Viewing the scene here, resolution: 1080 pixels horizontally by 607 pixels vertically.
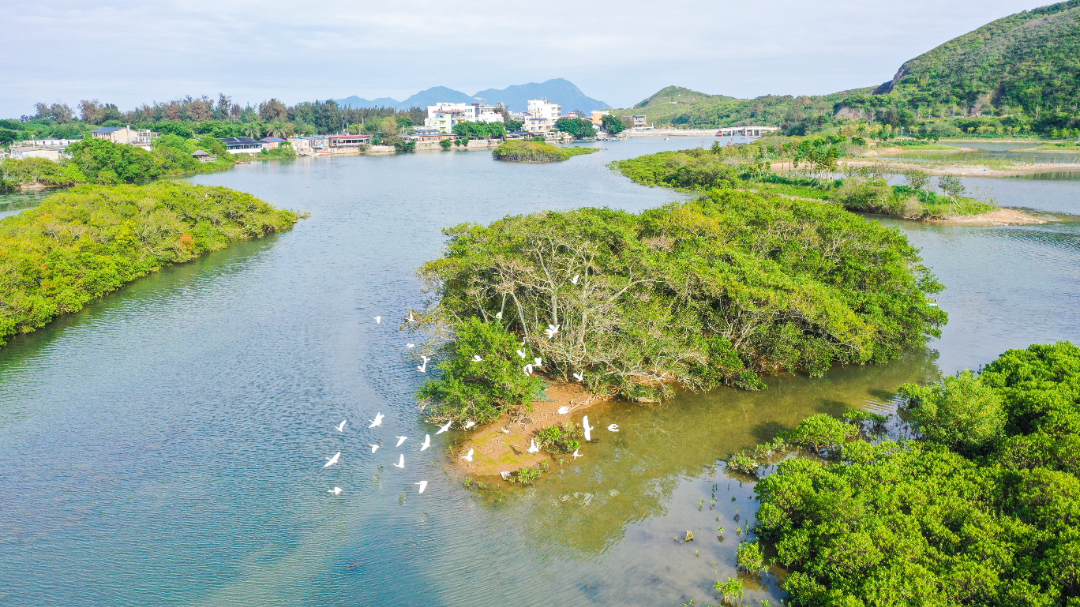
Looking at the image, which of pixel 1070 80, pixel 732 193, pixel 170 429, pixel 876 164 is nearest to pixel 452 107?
pixel 876 164

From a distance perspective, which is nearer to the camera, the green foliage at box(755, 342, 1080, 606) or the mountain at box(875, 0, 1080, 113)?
the green foliage at box(755, 342, 1080, 606)

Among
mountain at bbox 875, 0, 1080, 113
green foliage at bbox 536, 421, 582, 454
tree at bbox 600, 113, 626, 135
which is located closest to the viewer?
green foliage at bbox 536, 421, 582, 454

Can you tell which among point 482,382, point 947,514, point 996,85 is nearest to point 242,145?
point 482,382

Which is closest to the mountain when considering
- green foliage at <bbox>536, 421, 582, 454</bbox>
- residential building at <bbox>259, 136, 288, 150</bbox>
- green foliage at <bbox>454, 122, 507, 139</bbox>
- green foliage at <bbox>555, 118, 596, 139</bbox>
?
green foliage at <bbox>555, 118, 596, 139</bbox>

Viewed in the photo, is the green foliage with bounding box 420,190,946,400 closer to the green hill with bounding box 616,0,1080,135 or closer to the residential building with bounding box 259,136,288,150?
the green hill with bounding box 616,0,1080,135

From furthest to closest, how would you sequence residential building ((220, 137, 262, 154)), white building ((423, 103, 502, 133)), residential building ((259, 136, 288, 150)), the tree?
the tree < white building ((423, 103, 502, 133)) < residential building ((259, 136, 288, 150)) < residential building ((220, 137, 262, 154))

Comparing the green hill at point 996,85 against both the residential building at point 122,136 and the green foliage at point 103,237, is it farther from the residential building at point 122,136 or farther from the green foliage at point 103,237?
the residential building at point 122,136

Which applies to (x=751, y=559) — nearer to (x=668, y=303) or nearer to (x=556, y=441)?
(x=556, y=441)
